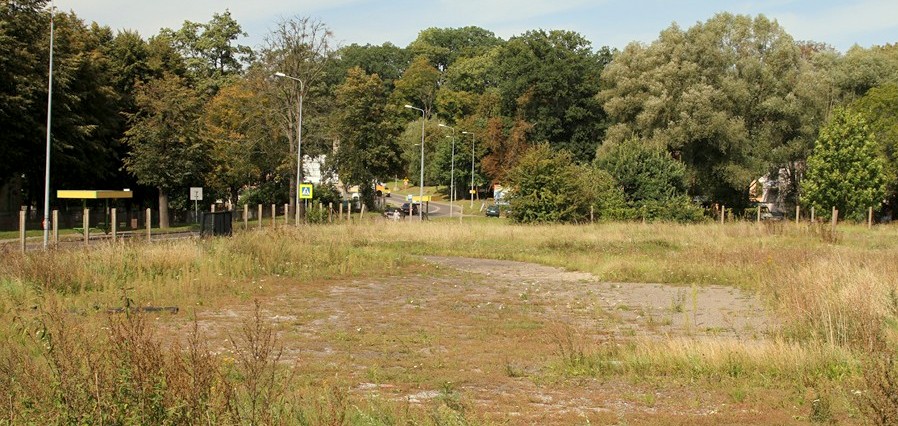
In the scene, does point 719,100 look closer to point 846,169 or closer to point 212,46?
point 846,169

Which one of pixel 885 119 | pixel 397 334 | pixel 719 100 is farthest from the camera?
pixel 885 119

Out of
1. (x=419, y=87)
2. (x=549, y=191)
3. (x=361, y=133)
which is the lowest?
(x=549, y=191)

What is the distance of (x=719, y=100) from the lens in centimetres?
6494

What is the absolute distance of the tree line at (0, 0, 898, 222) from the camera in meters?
52.1

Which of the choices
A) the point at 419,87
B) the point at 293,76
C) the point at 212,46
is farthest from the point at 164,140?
the point at 419,87

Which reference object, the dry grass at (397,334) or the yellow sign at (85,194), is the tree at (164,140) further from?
the dry grass at (397,334)

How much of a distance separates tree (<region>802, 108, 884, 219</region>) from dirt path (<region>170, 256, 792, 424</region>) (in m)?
43.9

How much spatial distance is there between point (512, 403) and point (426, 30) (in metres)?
156

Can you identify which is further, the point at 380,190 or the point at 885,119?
the point at 380,190

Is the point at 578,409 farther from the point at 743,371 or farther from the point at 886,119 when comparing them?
the point at 886,119

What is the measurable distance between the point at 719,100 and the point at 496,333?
2186 inches

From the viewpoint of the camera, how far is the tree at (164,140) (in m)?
53.9

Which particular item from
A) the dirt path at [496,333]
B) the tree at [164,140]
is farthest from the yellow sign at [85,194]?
the dirt path at [496,333]

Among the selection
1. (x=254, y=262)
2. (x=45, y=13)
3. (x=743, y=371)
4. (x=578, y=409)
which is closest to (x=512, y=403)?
(x=578, y=409)
